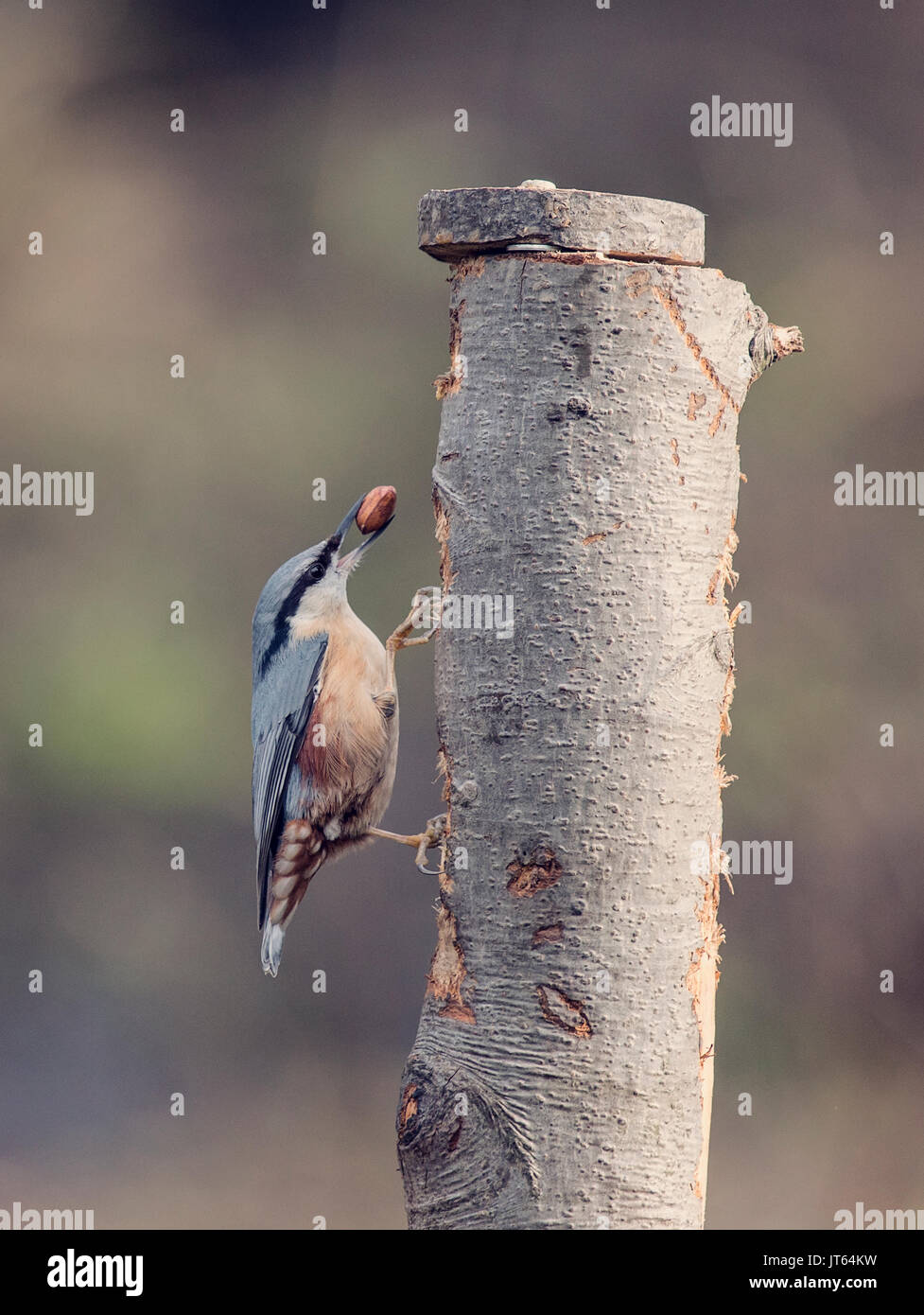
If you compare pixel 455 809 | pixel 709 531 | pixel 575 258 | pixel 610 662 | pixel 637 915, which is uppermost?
pixel 575 258

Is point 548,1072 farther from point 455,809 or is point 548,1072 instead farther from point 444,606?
point 444,606

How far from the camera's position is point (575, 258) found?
4.75ft

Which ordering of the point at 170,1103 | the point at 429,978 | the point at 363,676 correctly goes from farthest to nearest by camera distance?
the point at 170,1103
the point at 363,676
the point at 429,978

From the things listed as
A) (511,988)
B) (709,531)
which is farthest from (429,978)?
(709,531)

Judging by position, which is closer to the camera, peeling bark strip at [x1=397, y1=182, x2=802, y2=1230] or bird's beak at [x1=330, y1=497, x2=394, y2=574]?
peeling bark strip at [x1=397, y1=182, x2=802, y2=1230]

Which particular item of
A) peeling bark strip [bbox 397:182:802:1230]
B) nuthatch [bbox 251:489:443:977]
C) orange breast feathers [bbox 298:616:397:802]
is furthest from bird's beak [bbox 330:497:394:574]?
peeling bark strip [bbox 397:182:802:1230]

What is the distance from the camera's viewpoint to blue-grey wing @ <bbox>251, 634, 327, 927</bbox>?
2297 mm

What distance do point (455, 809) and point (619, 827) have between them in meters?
0.18

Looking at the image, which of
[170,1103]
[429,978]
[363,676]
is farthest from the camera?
[170,1103]

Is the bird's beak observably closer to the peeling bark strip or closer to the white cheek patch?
the white cheek patch

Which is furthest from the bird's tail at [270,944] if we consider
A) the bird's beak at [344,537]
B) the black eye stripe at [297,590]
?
the bird's beak at [344,537]

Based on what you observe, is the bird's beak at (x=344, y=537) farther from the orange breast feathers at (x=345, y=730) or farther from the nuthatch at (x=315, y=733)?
the orange breast feathers at (x=345, y=730)

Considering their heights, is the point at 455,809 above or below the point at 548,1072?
above

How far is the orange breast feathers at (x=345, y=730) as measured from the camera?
229cm
